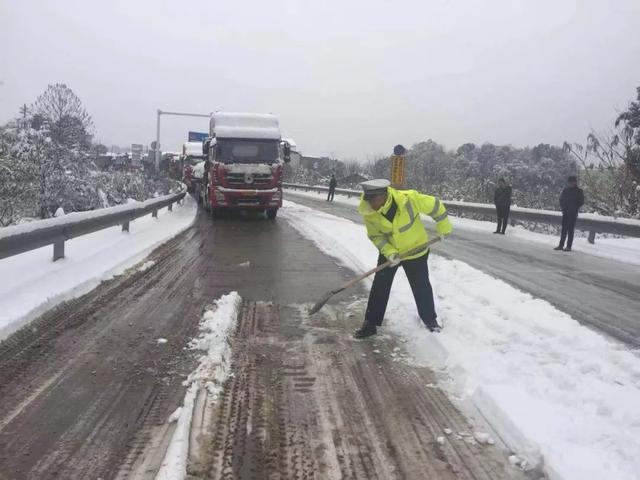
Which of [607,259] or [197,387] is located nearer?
[197,387]

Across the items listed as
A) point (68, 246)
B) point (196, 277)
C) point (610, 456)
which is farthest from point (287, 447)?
point (68, 246)

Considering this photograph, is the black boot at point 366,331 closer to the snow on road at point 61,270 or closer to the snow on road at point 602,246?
the snow on road at point 61,270

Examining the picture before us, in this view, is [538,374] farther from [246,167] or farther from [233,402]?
[246,167]

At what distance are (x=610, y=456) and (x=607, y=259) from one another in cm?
921

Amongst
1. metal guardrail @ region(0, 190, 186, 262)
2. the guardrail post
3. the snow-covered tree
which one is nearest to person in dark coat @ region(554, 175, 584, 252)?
metal guardrail @ region(0, 190, 186, 262)

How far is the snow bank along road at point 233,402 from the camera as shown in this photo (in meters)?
2.74

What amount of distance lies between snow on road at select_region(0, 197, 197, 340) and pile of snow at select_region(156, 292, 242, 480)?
1.69 meters

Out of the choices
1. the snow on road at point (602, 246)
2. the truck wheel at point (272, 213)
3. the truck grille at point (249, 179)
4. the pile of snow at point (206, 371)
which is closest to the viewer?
the pile of snow at point (206, 371)

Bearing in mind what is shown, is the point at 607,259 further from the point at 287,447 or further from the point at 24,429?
the point at 24,429

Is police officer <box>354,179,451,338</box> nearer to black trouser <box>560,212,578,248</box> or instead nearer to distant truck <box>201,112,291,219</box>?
black trouser <box>560,212,578,248</box>

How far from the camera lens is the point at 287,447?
A: 9.56 feet

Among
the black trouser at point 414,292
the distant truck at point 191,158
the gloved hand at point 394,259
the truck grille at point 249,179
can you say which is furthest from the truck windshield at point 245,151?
the distant truck at point 191,158

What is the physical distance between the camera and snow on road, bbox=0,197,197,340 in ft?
17.2

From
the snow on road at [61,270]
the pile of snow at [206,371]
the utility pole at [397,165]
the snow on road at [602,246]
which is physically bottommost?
the snow on road at [61,270]
